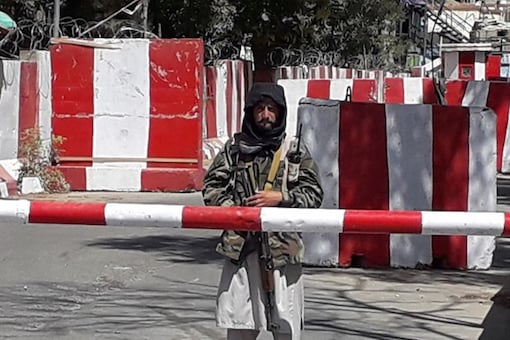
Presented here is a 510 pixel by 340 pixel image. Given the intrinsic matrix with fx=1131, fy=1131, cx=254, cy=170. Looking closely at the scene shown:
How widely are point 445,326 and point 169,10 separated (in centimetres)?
1954

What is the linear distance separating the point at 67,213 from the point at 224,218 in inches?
28.7

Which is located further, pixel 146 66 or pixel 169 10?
pixel 169 10

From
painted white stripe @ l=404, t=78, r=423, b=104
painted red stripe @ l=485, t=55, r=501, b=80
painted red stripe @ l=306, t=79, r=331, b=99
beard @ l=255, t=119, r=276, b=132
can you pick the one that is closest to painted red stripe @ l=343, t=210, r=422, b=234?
beard @ l=255, t=119, r=276, b=132

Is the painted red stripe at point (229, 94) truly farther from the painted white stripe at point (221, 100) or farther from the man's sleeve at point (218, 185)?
the man's sleeve at point (218, 185)

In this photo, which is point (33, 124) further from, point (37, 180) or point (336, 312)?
point (336, 312)

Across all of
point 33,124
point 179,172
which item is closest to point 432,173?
point 179,172

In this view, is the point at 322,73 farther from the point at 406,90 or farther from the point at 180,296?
the point at 180,296

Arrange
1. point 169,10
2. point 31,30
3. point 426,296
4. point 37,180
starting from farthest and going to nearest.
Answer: point 169,10
point 31,30
point 37,180
point 426,296

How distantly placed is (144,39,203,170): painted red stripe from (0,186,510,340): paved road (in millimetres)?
4399

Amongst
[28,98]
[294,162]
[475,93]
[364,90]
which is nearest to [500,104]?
[475,93]

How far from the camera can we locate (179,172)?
15.7 meters

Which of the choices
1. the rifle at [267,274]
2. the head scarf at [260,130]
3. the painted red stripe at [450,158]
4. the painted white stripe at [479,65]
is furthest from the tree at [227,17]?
the rifle at [267,274]

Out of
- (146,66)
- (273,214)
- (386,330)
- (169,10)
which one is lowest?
(386,330)

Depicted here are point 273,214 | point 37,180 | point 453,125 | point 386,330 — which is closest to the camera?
point 273,214
